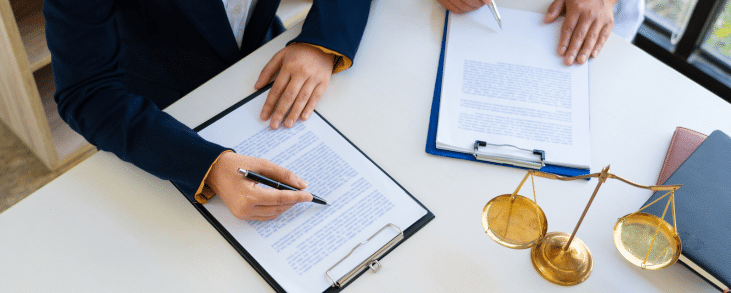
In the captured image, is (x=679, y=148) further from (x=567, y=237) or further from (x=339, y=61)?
(x=339, y=61)

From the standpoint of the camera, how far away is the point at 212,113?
98cm

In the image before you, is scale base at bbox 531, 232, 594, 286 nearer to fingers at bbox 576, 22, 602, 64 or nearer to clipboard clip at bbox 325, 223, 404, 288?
clipboard clip at bbox 325, 223, 404, 288

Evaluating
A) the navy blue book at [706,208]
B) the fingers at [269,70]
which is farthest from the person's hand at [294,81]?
the navy blue book at [706,208]

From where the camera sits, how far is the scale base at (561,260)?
784mm

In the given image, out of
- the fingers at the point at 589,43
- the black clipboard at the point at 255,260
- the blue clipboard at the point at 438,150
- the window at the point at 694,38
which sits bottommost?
the window at the point at 694,38

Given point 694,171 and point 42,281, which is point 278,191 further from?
point 694,171

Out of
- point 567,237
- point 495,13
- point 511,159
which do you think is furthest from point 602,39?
point 567,237

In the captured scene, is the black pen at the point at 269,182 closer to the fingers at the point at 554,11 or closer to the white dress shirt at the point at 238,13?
the white dress shirt at the point at 238,13

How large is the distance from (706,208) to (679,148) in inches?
6.3

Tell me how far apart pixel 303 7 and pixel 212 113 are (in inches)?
41.8

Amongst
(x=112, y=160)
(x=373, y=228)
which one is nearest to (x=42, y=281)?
(x=112, y=160)

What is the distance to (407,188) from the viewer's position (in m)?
0.88

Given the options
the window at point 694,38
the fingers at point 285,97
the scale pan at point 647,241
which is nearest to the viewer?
the scale pan at point 647,241

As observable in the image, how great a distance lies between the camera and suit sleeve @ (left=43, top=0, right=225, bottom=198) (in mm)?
859
